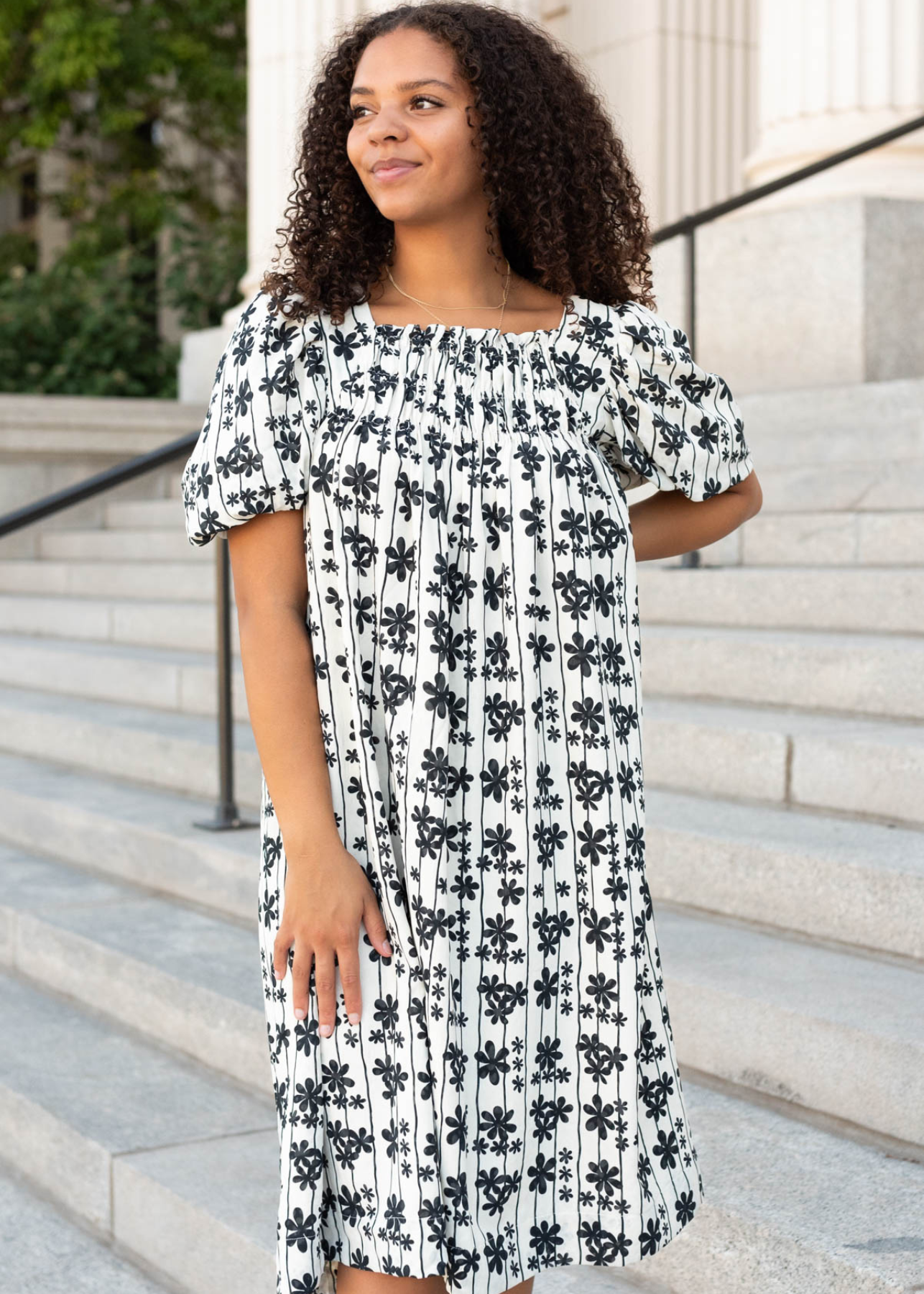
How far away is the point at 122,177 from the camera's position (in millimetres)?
16359

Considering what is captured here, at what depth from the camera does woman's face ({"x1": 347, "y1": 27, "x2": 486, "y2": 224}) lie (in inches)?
75.4

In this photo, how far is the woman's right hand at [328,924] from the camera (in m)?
1.80

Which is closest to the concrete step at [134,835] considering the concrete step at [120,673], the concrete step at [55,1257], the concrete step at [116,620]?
the concrete step at [120,673]

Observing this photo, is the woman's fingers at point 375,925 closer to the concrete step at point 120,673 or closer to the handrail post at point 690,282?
the concrete step at point 120,673

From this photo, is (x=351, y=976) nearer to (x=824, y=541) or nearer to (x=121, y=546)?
(x=824, y=541)

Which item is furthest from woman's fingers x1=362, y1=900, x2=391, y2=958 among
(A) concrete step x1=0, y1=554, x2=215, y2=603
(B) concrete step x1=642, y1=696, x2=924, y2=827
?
(A) concrete step x1=0, y1=554, x2=215, y2=603

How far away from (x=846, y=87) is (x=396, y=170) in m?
5.83

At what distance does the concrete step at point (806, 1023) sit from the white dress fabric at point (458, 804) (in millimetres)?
1027

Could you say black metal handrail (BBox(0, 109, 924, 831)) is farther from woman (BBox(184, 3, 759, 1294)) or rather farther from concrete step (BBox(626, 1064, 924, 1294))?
woman (BBox(184, 3, 759, 1294))

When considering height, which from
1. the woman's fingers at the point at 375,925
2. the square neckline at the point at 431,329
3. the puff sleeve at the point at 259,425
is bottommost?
the woman's fingers at the point at 375,925

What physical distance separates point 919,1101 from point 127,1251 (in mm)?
1654

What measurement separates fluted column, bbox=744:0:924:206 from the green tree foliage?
572cm

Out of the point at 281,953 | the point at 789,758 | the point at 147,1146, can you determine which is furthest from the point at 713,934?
the point at 281,953

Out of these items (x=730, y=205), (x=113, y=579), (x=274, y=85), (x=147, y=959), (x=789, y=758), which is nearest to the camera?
(x=789, y=758)
